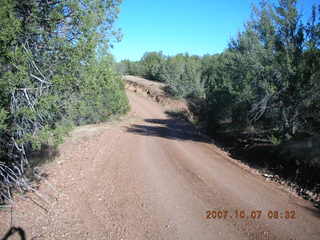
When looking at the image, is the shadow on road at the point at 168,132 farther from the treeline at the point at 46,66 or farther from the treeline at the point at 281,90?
the treeline at the point at 46,66

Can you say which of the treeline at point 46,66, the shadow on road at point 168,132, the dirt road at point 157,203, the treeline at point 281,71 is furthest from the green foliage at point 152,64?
the treeline at point 46,66

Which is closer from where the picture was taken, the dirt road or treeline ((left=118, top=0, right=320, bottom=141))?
the dirt road

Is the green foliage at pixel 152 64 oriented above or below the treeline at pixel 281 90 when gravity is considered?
above

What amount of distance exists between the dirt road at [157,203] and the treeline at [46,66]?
1427mm

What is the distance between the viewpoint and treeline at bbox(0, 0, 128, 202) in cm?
500

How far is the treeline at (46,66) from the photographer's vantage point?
5000mm

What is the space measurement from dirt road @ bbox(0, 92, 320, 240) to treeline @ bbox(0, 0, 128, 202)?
4.68ft

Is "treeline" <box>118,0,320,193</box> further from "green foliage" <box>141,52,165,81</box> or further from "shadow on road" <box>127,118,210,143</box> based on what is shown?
"green foliage" <box>141,52,165,81</box>

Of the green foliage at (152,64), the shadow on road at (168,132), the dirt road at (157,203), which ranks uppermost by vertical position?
the green foliage at (152,64)

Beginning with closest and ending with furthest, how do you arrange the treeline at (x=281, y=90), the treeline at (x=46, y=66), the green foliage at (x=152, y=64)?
1. the treeline at (x=46, y=66)
2. the treeline at (x=281, y=90)
3. the green foliage at (x=152, y=64)

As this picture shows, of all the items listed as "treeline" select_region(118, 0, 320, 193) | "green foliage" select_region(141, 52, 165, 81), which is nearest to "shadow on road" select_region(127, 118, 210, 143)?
"treeline" select_region(118, 0, 320, 193)

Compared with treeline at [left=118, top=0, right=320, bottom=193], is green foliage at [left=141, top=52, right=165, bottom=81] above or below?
above

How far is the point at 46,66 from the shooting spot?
5.94m

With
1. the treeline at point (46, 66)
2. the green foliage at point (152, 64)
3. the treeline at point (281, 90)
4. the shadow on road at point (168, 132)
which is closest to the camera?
the treeline at point (46, 66)
